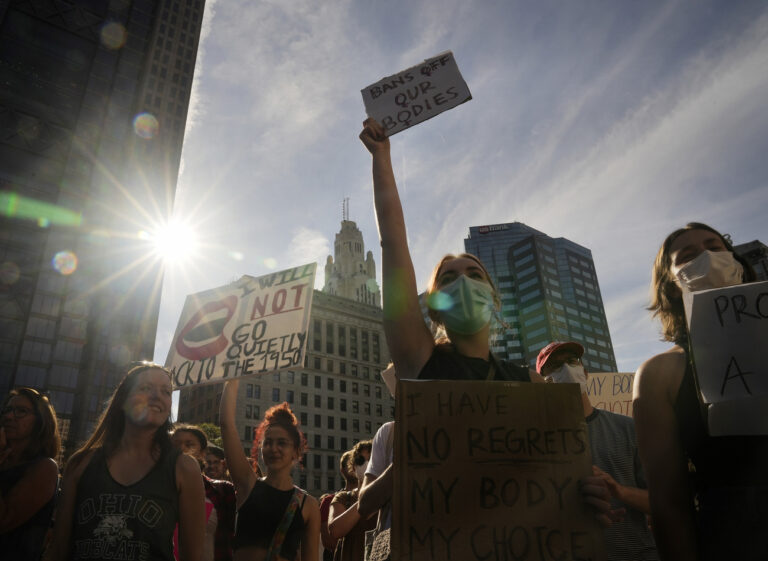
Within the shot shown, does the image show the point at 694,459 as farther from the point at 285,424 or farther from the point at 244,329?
the point at 244,329

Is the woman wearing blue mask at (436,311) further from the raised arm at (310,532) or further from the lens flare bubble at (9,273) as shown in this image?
the lens flare bubble at (9,273)

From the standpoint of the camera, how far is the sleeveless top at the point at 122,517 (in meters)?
2.52

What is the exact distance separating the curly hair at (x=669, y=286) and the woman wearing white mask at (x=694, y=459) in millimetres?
32

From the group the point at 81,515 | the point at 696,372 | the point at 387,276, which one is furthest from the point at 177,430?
the point at 696,372

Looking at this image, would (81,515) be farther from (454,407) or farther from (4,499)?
(454,407)

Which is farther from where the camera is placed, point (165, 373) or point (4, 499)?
point (165, 373)

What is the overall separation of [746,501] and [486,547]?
757mm

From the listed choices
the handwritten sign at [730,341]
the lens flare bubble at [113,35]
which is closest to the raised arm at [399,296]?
the handwritten sign at [730,341]

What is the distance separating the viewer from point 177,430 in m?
5.56

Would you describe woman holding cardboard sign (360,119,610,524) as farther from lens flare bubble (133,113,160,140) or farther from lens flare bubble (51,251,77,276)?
lens flare bubble (133,113,160,140)

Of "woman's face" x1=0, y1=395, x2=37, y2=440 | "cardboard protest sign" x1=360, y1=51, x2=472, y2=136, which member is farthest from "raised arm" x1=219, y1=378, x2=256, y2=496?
"cardboard protest sign" x1=360, y1=51, x2=472, y2=136

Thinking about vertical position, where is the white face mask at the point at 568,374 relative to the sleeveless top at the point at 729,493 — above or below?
above

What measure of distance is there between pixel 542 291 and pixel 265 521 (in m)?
101

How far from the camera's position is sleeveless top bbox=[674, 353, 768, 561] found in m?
1.38
